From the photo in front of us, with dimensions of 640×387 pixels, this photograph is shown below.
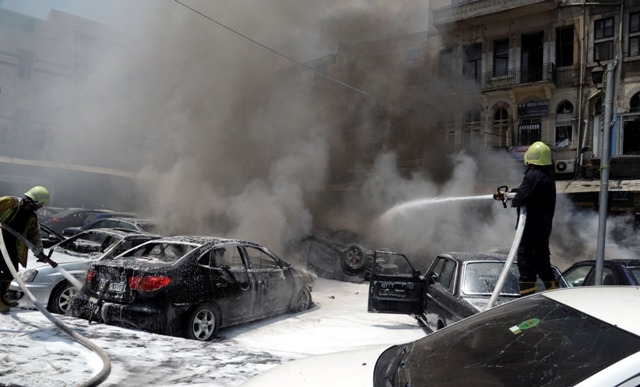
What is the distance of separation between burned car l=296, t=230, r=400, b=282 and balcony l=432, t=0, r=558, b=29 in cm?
1351

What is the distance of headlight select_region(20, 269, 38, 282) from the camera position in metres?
6.02

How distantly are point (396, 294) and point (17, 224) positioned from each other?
4569mm

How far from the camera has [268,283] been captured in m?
6.80

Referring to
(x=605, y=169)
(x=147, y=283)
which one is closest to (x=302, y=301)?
(x=147, y=283)

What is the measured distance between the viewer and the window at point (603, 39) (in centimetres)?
1822

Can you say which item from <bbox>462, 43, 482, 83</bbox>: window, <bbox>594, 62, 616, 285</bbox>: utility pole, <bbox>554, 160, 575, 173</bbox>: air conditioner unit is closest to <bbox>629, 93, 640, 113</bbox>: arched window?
<bbox>554, 160, 575, 173</bbox>: air conditioner unit

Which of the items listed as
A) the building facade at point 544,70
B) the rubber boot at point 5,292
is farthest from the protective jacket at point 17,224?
the building facade at point 544,70

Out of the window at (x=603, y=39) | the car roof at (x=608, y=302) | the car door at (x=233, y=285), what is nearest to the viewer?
the car roof at (x=608, y=302)

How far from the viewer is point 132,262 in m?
5.68

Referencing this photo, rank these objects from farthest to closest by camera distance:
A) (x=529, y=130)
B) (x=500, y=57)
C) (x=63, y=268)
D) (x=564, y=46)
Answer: (x=500, y=57), (x=529, y=130), (x=564, y=46), (x=63, y=268)

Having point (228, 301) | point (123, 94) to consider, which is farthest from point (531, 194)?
point (123, 94)

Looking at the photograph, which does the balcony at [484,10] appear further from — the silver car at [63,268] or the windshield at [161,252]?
the windshield at [161,252]

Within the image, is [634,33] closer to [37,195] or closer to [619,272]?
[619,272]

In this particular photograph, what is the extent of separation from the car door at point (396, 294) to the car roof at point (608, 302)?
13.1 feet
